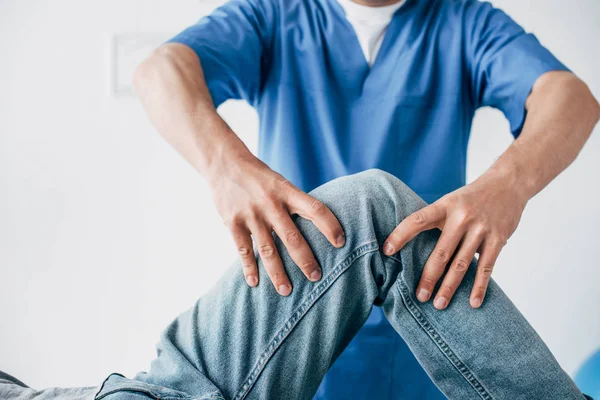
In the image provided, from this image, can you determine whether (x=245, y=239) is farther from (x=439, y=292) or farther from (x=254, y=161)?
(x=439, y=292)

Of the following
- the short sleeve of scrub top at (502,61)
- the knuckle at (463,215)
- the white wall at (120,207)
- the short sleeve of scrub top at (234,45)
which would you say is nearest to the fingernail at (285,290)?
the knuckle at (463,215)

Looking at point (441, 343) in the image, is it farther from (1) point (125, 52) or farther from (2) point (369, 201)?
(1) point (125, 52)

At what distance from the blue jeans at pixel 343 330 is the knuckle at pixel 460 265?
1 centimetres

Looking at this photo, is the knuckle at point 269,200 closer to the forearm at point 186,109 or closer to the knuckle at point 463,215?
the forearm at point 186,109

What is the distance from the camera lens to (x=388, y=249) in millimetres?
543

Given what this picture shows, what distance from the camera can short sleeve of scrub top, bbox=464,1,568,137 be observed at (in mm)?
860

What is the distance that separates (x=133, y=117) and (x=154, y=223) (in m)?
0.34

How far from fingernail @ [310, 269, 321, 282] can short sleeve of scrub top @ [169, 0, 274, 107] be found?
1.40ft

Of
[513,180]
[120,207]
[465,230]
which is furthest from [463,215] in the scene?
[120,207]

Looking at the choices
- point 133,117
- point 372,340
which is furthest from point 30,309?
point 372,340

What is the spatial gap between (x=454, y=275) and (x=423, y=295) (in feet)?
0.13

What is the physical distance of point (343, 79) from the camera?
98cm

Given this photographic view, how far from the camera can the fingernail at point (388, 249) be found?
542 mm

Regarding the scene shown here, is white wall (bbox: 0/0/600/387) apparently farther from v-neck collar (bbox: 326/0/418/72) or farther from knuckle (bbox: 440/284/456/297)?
knuckle (bbox: 440/284/456/297)
